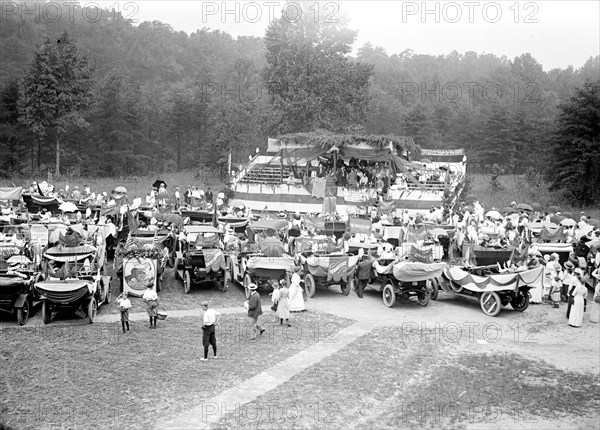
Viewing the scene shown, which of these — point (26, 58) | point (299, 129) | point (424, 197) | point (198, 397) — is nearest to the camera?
point (198, 397)

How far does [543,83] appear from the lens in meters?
93.0

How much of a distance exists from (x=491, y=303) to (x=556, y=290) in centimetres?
306

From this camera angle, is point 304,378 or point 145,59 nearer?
point 304,378

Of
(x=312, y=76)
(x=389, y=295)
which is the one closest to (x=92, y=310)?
(x=389, y=295)

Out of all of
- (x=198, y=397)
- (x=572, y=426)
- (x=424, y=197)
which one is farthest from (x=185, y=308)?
(x=424, y=197)

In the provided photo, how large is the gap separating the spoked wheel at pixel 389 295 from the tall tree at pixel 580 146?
24.3 metres

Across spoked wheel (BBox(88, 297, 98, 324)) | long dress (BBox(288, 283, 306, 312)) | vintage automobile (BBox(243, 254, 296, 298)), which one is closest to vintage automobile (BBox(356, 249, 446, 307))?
vintage automobile (BBox(243, 254, 296, 298))

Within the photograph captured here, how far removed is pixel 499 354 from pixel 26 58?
62371 mm

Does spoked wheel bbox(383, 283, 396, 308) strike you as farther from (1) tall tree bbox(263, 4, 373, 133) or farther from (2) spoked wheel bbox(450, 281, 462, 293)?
(1) tall tree bbox(263, 4, 373, 133)

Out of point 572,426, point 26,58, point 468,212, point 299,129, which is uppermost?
point 26,58

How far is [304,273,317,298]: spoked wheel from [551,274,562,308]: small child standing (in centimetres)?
713

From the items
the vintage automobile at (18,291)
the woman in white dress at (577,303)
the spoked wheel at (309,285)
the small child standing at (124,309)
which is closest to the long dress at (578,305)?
the woman in white dress at (577,303)

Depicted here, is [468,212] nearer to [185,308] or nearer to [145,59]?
[185,308]

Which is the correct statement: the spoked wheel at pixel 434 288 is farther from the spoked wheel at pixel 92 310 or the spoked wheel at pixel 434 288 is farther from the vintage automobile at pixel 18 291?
the vintage automobile at pixel 18 291
